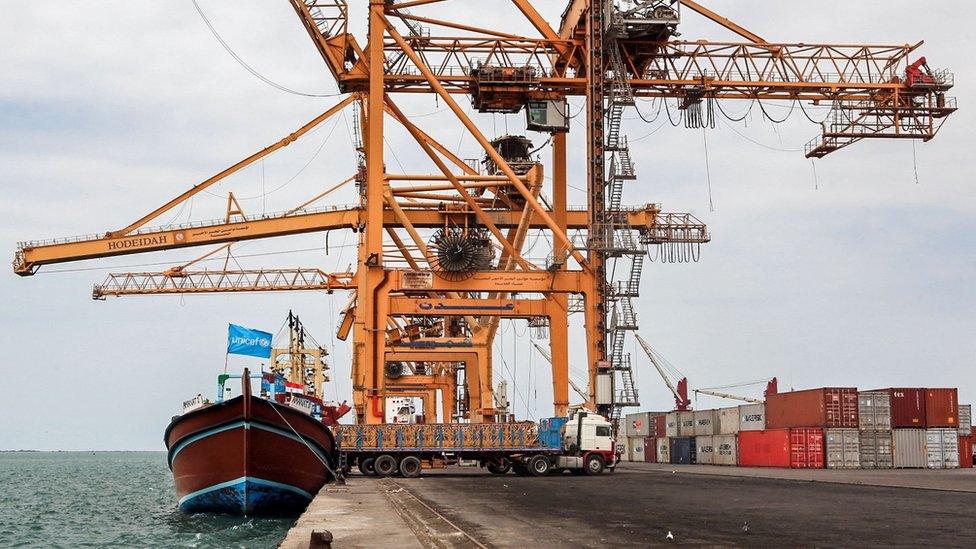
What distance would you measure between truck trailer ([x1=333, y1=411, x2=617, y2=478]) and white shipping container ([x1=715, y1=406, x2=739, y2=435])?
23116 millimetres

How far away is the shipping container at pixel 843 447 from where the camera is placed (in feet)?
167

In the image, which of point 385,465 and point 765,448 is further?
point 765,448

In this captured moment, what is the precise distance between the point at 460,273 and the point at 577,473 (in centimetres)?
947

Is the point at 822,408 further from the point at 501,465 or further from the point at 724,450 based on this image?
the point at 501,465

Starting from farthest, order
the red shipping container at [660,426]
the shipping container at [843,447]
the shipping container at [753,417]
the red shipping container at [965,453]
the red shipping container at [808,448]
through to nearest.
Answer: the red shipping container at [660,426] → the shipping container at [753,417] → the red shipping container at [965,453] → the red shipping container at [808,448] → the shipping container at [843,447]

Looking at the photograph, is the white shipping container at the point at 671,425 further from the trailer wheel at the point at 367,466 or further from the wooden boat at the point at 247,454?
the wooden boat at the point at 247,454

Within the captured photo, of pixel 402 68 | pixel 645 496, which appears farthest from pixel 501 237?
pixel 645 496

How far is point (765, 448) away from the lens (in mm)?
56562

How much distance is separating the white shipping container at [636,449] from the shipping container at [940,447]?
1139 inches

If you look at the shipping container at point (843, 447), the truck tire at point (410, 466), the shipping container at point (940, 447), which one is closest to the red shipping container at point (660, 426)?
the shipping container at point (843, 447)

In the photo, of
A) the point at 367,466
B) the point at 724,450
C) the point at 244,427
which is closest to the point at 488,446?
the point at 367,466

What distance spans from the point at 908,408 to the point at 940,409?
4.98 feet

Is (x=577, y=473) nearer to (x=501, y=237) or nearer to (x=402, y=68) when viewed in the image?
(x=501, y=237)

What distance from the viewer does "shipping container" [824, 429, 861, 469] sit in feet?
167
